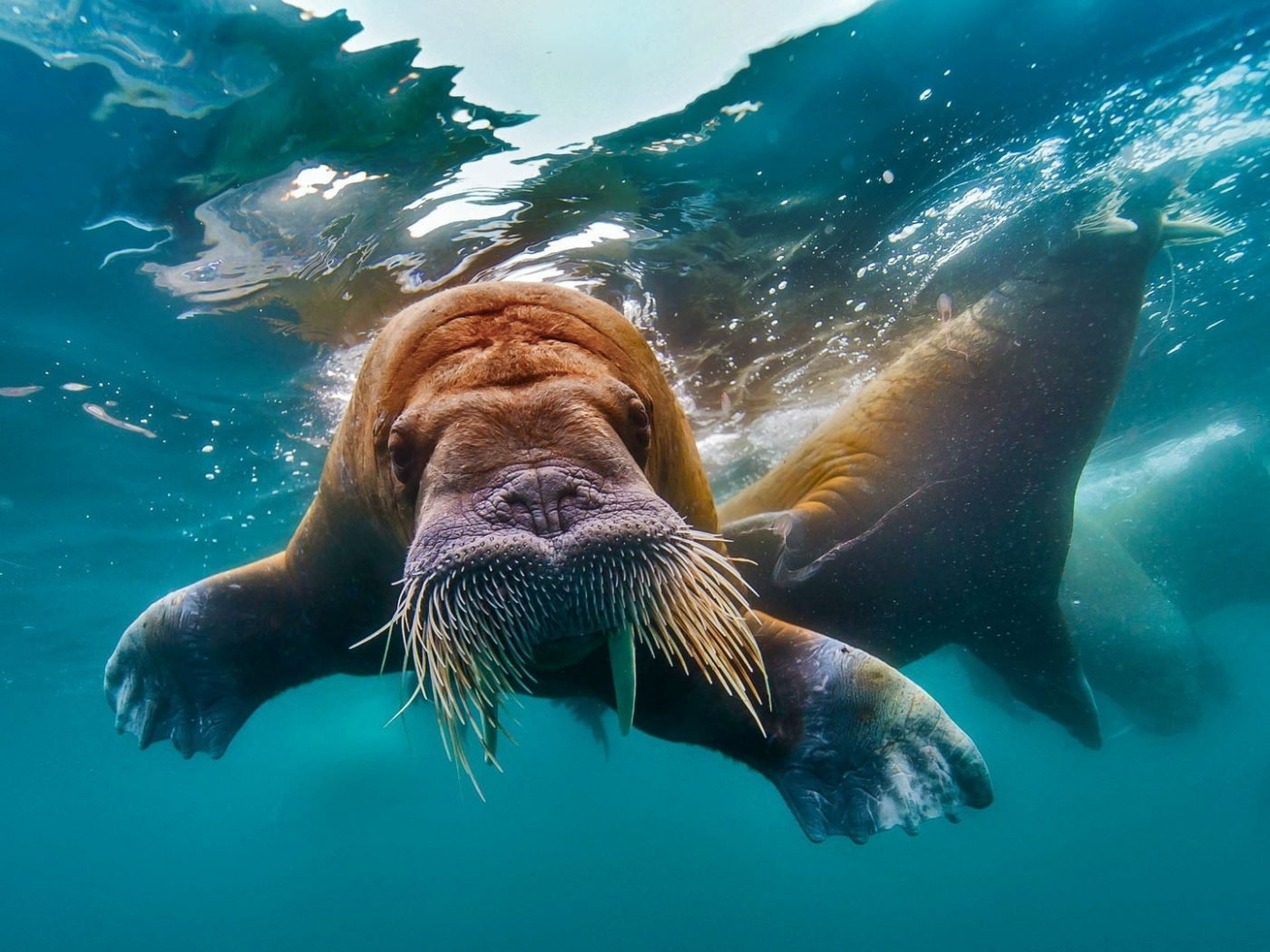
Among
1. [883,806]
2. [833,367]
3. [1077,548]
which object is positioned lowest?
[1077,548]

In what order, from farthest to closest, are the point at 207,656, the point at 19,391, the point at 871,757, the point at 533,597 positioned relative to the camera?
1. the point at 19,391
2. the point at 207,656
3. the point at 871,757
4. the point at 533,597

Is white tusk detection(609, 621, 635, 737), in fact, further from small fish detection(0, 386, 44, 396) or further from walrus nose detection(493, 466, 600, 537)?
small fish detection(0, 386, 44, 396)

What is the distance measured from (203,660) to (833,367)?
8606mm

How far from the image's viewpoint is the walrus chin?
2.09 meters

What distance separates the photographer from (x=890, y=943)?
37469mm

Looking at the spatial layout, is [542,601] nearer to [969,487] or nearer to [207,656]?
[207,656]

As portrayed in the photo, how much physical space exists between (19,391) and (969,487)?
10.8 meters

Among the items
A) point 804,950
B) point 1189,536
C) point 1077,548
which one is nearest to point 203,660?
point 1077,548

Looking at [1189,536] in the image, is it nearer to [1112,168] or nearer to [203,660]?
[1112,168]

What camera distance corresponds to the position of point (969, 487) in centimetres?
536

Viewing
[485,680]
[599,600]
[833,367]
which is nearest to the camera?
[599,600]

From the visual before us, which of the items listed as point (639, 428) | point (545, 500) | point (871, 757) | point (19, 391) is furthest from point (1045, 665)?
point (19, 391)

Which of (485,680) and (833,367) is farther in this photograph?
(833,367)

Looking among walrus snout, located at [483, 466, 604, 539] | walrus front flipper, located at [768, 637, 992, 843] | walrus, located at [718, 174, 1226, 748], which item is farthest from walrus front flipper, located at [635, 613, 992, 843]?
walrus, located at [718, 174, 1226, 748]
